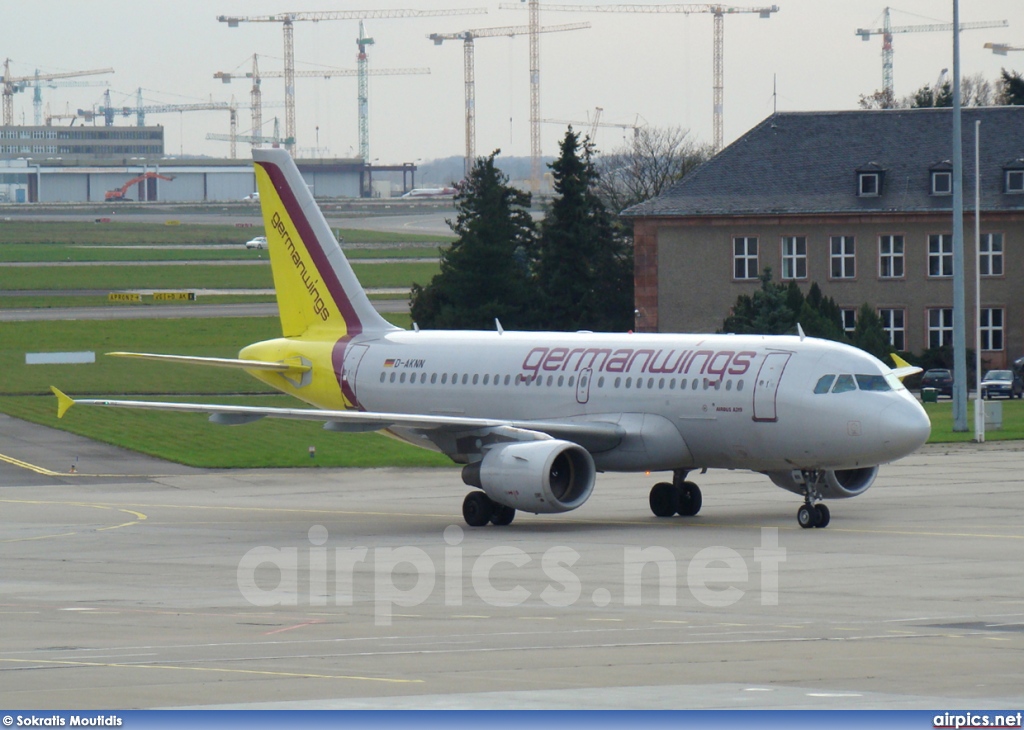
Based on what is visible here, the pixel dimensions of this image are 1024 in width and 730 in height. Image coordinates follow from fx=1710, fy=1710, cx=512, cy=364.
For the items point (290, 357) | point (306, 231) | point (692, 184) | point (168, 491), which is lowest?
point (168, 491)

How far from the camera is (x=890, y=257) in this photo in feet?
309

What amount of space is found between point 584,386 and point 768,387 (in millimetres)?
4779

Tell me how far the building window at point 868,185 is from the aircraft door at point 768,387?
59.4 meters

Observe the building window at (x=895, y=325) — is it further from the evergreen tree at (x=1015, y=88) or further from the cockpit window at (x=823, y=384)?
the cockpit window at (x=823, y=384)

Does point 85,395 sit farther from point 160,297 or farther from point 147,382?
point 160,297

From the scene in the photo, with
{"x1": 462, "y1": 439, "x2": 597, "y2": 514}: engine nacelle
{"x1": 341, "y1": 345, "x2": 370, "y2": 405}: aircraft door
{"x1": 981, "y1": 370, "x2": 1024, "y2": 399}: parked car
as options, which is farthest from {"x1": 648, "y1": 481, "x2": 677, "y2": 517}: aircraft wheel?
{"x1": 981, "y1": 370, "x2": 1024, "y2": 399}: parked car

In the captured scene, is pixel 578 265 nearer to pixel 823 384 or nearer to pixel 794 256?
pixel 794 256

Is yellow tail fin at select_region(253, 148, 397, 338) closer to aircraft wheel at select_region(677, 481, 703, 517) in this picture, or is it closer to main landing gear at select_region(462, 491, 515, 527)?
main landing gear at select_region(462, 491, 515, 527)

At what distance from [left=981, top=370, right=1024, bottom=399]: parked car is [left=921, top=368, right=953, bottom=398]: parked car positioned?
1.73 meters

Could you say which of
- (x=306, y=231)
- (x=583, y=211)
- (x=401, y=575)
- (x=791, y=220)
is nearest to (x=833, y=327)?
(x=791, y=220)

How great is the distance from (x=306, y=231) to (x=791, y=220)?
52.5 meters

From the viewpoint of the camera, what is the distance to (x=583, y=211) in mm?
96875

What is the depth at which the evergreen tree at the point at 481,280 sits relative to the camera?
9006 cm

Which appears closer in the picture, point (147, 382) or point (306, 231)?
point (306, 231)
